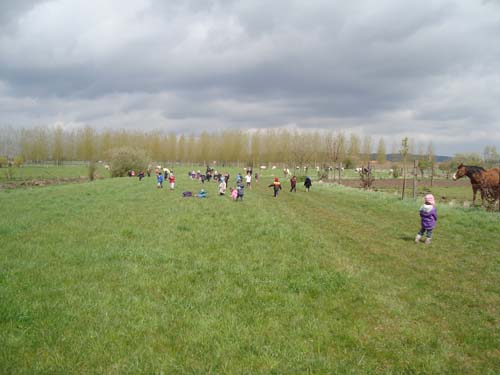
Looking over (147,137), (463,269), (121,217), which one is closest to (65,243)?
(121,217)

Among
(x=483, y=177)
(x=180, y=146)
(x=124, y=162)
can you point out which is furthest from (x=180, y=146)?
(x=483, y=177)

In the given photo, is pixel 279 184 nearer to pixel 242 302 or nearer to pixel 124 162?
pixel 242 302

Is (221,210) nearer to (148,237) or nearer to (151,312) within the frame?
(148,237)

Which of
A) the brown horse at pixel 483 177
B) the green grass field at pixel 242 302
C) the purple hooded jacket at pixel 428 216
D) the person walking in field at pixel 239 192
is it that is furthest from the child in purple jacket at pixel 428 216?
the person walking in field at pixel 239 192

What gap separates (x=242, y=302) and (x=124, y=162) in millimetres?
52326

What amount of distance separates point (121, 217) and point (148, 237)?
4138mm

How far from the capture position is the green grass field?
13.1 ft

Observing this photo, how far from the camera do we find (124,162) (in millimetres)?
53312

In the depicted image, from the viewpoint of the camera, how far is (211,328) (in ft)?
15.2

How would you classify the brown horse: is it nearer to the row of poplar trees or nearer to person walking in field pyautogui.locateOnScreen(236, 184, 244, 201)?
person walking in field pyautogui.locateOnScreen(236, 184, 244, 201)

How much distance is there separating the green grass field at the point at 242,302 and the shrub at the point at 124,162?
145 feet

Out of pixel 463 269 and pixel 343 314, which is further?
pixel 463 269

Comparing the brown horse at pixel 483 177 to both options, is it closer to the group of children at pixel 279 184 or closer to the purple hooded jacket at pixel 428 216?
the purple hooded jacket at pixel 428 216

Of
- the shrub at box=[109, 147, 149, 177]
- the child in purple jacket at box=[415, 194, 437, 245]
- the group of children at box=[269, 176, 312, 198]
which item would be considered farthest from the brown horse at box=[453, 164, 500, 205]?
the shrub at box=[109, 147, 149, 177]
